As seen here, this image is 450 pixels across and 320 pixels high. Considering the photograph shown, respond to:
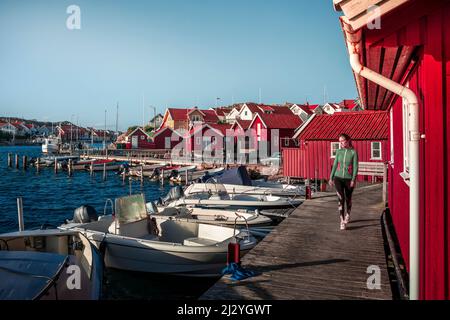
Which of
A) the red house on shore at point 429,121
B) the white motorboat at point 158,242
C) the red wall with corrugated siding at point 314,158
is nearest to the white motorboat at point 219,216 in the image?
the white motorboat at point 158,242

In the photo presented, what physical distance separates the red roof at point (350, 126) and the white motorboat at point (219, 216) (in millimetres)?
11212

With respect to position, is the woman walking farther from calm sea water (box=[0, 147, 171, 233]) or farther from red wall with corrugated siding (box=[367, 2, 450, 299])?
calm sea water (box=[0, 147, 171, 233])

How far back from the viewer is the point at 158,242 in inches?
437

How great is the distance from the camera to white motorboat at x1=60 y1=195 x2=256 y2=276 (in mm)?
10898

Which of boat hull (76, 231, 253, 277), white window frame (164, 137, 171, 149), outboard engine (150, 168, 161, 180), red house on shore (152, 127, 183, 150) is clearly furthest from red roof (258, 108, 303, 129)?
boat hull (76, 231, 253, 277)

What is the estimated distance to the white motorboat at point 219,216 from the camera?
1455cm

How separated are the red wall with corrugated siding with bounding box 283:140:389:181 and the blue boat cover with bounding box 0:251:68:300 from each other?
1842 cm

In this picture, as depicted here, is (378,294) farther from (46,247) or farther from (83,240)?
(46,247)

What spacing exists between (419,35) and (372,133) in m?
20.2

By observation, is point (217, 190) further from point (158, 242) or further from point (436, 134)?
point (436, 134)

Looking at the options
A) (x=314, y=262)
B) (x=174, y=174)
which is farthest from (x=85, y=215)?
(x=174, y=174)

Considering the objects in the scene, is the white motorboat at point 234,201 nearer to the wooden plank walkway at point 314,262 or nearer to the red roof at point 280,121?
the wooden plank walkway at point 314,262
